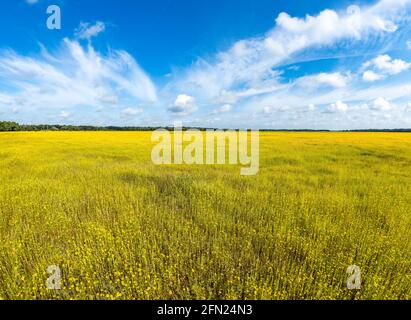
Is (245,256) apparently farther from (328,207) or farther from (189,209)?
(328,207)

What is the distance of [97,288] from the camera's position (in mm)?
3898

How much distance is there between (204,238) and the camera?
5227mm

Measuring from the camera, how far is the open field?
12.6 ft

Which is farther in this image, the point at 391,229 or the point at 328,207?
the point at 328,207

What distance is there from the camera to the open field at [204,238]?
3.84 metres

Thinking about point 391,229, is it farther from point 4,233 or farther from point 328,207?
point 4,233

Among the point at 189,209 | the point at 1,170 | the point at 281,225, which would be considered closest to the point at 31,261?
the point at 189,209

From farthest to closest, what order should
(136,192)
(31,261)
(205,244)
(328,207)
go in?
(136,192), (328,207), (205,244), (31,261)

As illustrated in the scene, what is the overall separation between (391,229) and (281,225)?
8.69 feet
